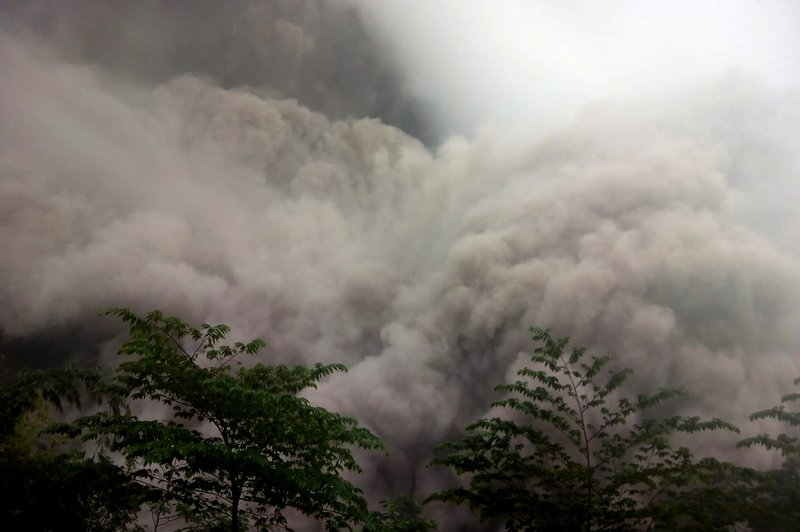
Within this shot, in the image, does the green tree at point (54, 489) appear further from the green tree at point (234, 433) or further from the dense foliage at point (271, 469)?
the green tree at point (234, 433)

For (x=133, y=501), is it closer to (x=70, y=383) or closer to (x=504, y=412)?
(x=70, y=383)

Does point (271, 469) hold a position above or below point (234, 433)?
below

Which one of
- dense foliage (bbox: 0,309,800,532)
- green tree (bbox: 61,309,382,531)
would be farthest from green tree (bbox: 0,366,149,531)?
green tree (bbox: 61,309,382,531)

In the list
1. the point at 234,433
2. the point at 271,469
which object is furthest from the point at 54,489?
the point at 271,469

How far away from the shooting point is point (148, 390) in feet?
21.1

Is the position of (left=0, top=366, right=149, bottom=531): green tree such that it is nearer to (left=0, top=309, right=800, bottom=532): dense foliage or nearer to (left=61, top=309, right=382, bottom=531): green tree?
(left=0, top=309, right=800, bottom=532): dense foliage

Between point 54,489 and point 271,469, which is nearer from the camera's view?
point 271,469

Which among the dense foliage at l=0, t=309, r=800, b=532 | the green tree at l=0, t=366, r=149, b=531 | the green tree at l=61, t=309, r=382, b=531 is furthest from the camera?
the green tree at l=0, t=366, r=149, b=531

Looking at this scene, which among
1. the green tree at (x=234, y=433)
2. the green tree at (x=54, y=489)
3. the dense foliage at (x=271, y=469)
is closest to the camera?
the green tree at (x=234, y=433)

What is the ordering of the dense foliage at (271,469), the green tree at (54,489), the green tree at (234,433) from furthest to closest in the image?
1. the green tree at (54,489)
2. the dense foliage at (271,469)
3. the green tree at (234,433)

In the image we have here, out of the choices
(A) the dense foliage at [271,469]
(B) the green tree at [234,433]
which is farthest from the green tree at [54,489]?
(B) the green tree at [234,433]

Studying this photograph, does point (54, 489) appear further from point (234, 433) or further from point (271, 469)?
point (271, 469)

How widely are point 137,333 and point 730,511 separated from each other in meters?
8.08

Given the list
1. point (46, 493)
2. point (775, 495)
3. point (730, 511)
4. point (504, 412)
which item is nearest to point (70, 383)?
point (46, 493)
